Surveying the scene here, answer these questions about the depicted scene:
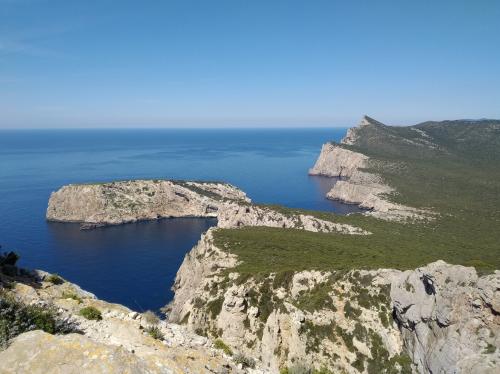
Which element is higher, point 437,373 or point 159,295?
point 437,373

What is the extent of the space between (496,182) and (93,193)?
16117 cm

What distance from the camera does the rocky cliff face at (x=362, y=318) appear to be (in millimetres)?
32656

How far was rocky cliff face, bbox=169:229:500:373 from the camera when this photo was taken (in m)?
32.7

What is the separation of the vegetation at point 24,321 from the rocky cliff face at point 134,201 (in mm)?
146898

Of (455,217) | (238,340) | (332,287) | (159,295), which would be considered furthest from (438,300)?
(455,217)

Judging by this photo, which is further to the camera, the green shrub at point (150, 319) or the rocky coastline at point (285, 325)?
the green shrub at point (150, 319)

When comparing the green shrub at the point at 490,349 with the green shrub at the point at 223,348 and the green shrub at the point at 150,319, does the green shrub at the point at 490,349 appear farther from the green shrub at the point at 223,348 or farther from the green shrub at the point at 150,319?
the green shrub at the point at 150,319

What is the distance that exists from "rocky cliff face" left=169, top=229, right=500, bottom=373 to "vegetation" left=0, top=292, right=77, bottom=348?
22517mm

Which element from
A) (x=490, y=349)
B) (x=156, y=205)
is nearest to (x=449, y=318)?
(x=490, y=349)

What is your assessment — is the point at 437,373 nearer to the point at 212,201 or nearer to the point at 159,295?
the point at 159,295

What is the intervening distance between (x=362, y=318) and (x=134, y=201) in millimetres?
136797

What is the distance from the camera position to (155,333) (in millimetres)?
13688

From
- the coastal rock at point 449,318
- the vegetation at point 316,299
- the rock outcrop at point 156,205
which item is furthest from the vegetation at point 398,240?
the rock outcrop at point 156,205

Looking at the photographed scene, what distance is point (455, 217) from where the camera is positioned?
120688 mm
